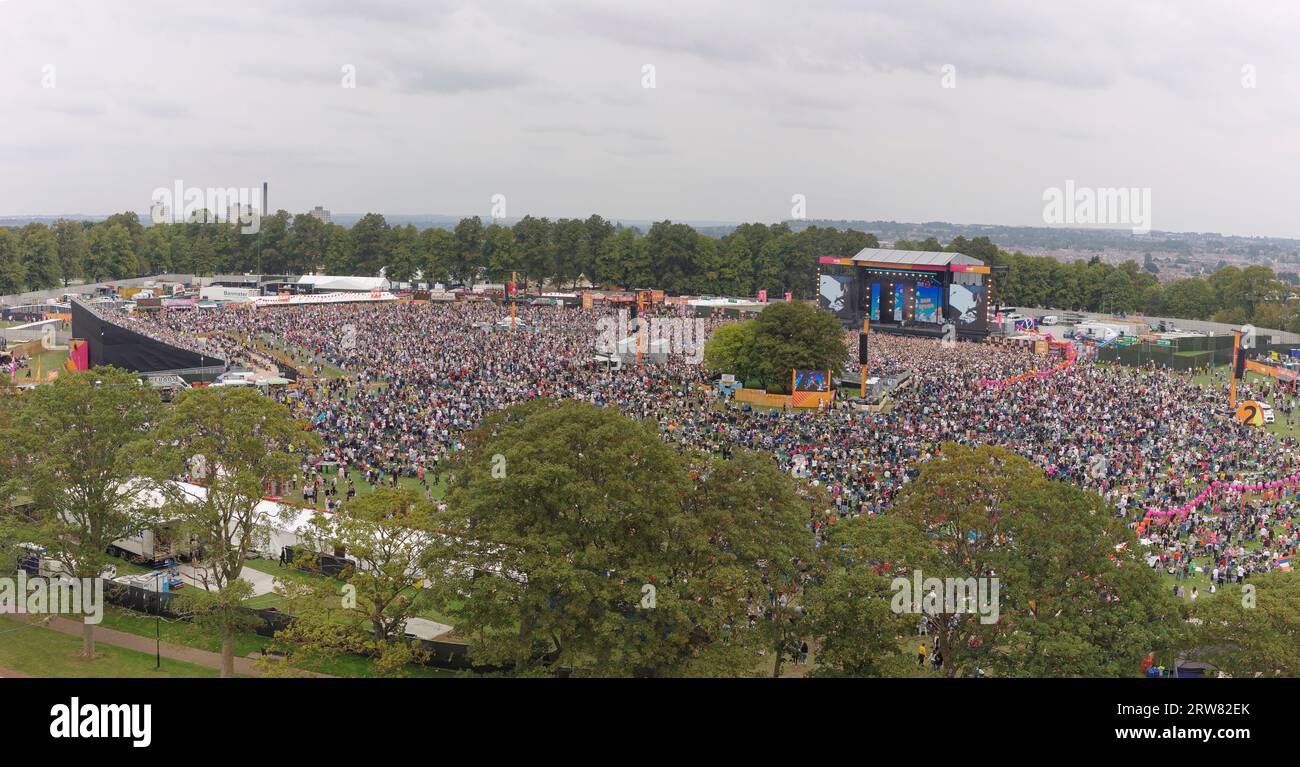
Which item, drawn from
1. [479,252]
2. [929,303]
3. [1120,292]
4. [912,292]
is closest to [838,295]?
[912,292]

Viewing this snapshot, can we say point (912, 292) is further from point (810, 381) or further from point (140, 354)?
point (140, 354)

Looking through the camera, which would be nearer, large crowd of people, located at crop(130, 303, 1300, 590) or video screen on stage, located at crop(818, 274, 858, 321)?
large crowd of people, located at crop(130, 303, 1300, 590)

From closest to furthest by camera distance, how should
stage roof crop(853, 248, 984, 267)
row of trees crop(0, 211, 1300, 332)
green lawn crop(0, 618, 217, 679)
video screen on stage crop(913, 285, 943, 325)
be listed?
1. green lawn crop(0, 618, 217, 679)
2. stage roof crop(853, 248, 984, 267)
3. video screen on stage crop(913, 285, 943, 325)
4. row of trees crop(0, 211, 1300, 332)

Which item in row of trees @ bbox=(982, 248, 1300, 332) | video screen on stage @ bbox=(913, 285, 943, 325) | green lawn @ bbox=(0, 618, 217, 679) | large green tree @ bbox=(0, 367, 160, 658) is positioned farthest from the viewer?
row of trees @ bbox=(982, 248, 1300, 332)

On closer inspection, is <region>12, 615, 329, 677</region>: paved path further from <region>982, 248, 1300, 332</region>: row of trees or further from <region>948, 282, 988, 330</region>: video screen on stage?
<region>982, 248, 1300, 332</region>: row of trees

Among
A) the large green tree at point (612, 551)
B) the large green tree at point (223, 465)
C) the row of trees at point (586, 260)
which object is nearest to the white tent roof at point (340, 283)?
the row of trees at point (586, 260)

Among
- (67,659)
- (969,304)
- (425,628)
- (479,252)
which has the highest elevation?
(479,252)

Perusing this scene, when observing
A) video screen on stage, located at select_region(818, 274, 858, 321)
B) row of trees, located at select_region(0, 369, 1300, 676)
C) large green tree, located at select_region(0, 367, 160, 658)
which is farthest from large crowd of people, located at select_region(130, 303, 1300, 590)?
video screen on stage, located at select_region(818, 274, 858, 321)
